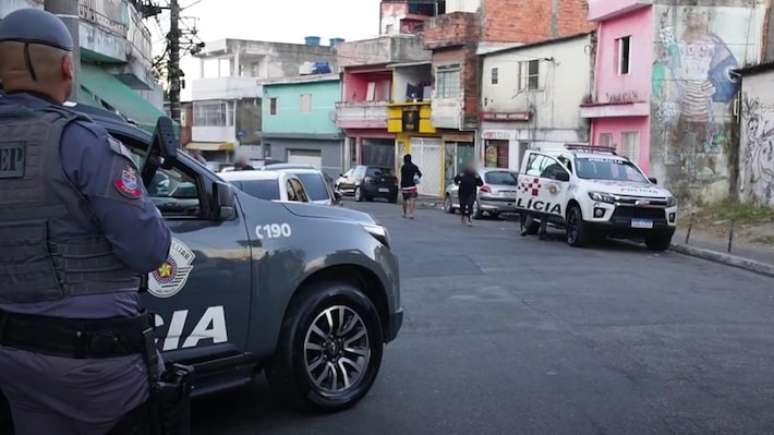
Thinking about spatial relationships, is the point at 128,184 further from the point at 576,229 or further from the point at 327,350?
the point at 576,229

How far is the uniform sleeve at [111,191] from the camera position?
2.56m

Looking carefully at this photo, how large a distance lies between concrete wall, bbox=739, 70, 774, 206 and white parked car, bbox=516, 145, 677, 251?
5.81m

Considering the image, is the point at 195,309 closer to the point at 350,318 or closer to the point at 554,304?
the point at 350,318

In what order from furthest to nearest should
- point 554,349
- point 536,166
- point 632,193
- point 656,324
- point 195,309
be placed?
point 536,166
point 632,193
point 656,324
point 554,349
point 195,309

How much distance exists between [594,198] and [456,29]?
23.8 metres

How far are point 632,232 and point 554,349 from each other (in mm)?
9722

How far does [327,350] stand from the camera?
18.5ft

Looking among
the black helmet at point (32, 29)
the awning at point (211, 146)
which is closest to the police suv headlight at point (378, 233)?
the black helmet at point (32, 29)

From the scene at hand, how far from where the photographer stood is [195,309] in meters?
4.83

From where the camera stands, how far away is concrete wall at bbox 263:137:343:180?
2042 inches

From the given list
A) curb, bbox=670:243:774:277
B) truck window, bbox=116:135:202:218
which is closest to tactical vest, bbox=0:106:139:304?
truck window, bbox=116:135:202:218

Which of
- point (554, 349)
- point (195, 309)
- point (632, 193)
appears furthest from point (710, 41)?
point (195, 309)

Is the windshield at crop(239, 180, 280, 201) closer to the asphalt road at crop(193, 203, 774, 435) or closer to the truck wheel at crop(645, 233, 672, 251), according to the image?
the asphalt road at crop(193, 203, 774, 435)

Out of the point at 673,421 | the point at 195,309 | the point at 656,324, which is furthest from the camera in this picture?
the point at 656,324
